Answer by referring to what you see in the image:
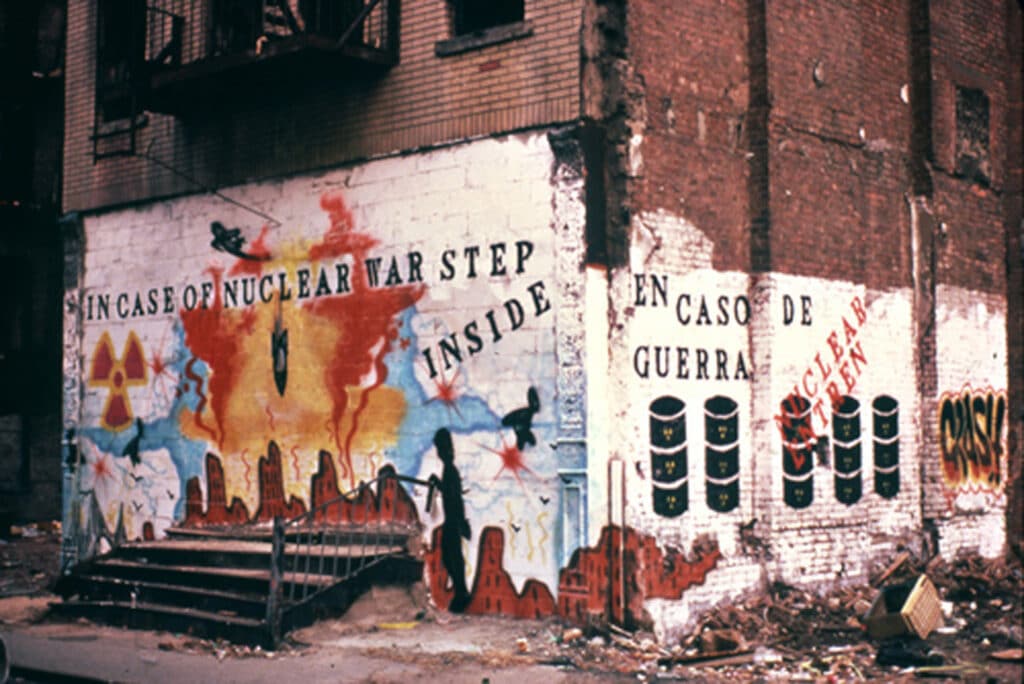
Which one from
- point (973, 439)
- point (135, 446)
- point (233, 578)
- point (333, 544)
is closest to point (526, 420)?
point (333, 544)

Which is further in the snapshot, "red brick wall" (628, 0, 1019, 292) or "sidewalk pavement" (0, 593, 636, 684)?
"red brick wall" (628, 0, 1019, 292)

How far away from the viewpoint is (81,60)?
53.3 feet

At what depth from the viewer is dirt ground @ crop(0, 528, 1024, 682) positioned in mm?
9805

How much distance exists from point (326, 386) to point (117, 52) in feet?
19.4

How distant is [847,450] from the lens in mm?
13117

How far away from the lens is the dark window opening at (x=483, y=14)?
12234mm

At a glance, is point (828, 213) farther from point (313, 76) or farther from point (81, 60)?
point (81, 60)

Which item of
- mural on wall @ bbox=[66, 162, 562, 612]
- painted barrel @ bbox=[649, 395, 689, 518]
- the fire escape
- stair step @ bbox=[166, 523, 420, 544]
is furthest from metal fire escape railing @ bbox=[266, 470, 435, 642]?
the fire escape

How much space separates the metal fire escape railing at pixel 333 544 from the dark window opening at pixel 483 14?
4591mm

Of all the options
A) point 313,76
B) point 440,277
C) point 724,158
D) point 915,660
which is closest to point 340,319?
point 440,277

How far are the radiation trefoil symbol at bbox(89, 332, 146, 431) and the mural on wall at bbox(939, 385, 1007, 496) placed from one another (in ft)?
32.1

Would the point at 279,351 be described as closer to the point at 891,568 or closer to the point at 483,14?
the point at 483,14

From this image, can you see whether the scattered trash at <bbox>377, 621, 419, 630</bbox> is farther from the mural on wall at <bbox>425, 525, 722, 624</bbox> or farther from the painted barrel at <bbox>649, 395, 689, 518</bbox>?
the painted barrel at <bbox>649, 395, 689, 518</bbox>

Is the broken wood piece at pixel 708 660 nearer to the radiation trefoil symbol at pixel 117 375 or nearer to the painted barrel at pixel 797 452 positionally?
the painted barrel at pixel 797 452
